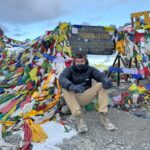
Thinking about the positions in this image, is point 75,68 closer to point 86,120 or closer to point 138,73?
point 86,120

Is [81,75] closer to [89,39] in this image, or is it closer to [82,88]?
[82,88]

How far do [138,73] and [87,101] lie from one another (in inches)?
158

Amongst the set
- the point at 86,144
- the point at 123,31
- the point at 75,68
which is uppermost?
the point at 123,31

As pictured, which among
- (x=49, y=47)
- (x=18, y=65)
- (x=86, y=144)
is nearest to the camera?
(x=86, y=144)

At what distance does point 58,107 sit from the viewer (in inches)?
357

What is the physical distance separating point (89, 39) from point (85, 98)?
351cm

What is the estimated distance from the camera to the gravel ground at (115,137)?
24.5ft

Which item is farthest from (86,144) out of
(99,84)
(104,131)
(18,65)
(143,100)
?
(18,65)

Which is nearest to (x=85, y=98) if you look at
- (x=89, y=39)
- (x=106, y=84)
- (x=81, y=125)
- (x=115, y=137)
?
(x=106, y=84)

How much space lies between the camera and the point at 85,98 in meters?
8.45

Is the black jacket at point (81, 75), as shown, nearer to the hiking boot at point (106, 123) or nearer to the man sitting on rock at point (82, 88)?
the man sitting on rock at point (82, 88)

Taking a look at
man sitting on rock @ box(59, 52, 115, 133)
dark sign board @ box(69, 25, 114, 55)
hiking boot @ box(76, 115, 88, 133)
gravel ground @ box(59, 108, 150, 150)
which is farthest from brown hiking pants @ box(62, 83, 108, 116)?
dark sign board @ box(69, 25, 114, 55)

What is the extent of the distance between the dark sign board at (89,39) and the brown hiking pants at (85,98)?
312 cm

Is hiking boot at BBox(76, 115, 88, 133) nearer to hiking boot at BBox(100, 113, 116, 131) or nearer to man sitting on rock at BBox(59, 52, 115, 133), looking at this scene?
man sitting on rock at BBox(59, 52, 115, 133)
